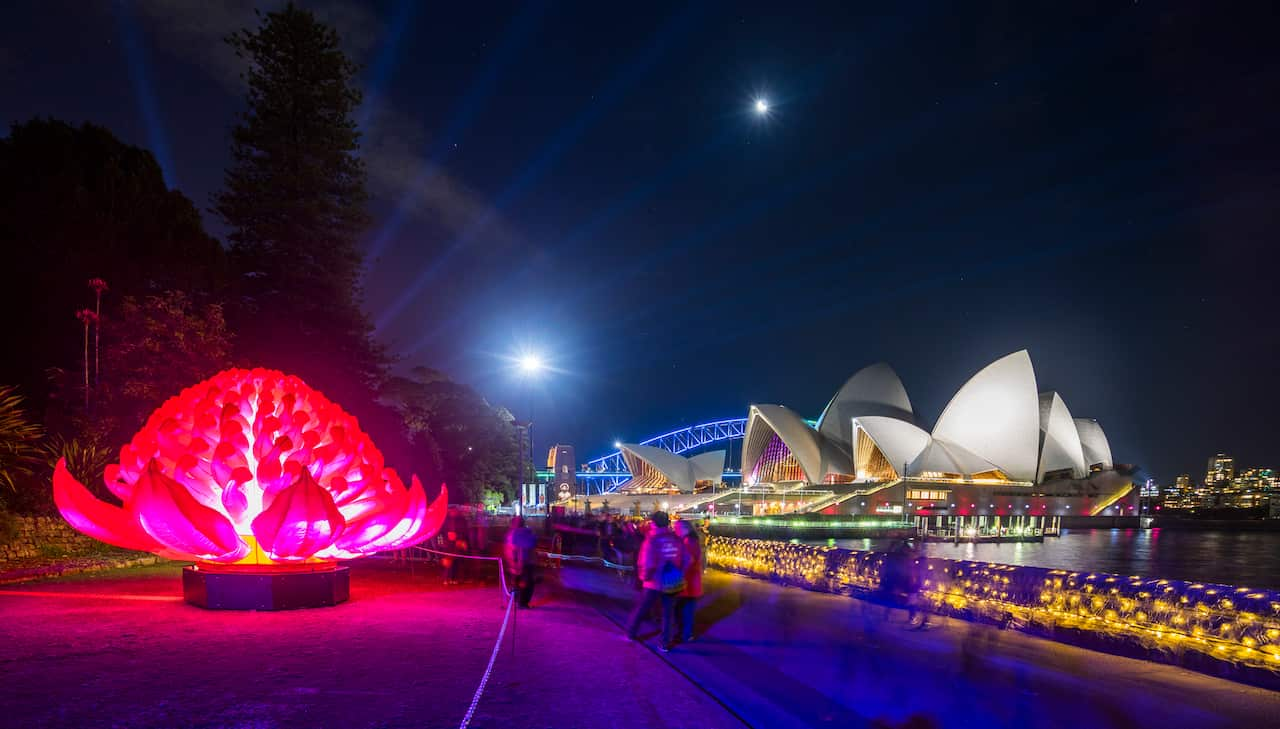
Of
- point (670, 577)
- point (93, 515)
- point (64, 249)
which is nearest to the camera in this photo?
point (670, 577)

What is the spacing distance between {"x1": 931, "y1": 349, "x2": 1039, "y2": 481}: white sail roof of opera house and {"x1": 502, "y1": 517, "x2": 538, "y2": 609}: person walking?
60.8 meters

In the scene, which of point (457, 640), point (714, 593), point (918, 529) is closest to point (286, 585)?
point (457, 640)

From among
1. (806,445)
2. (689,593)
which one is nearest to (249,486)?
(689,593)

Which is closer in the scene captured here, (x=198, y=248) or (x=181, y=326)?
(x=181, y=326)

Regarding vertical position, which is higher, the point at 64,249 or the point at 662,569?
the point at 64,249

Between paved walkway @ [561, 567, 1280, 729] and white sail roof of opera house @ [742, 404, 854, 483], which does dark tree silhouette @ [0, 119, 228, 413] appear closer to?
paved walkway @ [561, 567, 1280, 729]

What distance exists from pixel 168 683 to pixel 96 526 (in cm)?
490

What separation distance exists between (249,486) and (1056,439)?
249 ft

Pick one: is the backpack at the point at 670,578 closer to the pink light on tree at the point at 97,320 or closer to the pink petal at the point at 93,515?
the pink petal at the point at 93,515

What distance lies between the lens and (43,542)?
15.9 m

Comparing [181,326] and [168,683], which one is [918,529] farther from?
[168,683]

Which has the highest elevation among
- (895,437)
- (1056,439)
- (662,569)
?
(895,437)

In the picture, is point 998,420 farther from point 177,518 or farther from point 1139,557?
point 177,518

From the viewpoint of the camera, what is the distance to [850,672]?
7.86 metres
